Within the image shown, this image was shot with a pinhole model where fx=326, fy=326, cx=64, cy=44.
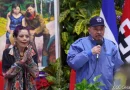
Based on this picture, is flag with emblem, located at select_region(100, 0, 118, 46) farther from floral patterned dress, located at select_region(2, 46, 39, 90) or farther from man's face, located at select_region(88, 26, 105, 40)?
floral patterned dress, located at select_region(2, 46, 39, 90)

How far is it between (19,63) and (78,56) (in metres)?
0.69

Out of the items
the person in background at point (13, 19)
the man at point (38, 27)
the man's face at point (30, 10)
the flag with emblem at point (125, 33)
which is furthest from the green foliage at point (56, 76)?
the flag with emblem at point (125, 33)

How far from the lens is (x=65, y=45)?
19.1 feet

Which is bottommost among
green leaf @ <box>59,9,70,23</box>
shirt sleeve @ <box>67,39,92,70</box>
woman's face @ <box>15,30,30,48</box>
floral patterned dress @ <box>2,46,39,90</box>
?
floral patterned dress @ <box>2,46,39,90</box>

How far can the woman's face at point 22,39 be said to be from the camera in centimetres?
359

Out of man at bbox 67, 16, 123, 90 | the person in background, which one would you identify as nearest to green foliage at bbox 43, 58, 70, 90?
the person in background

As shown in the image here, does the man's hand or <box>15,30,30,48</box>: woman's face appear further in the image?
<box>15,30,30,48</box>: woman's face

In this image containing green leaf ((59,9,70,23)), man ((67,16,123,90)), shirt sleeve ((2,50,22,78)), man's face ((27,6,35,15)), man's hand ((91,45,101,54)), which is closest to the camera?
man's hand ((91,45,101,54))

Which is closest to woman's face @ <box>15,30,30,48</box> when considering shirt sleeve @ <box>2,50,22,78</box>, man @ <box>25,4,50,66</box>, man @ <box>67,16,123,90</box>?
shirt sleeve @ <box>2,50,22,78</box>

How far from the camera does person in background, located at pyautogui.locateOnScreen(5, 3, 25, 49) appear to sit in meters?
5.34

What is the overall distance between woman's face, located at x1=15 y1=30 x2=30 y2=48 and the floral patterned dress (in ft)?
0.26

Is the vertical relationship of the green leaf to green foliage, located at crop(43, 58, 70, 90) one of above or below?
above

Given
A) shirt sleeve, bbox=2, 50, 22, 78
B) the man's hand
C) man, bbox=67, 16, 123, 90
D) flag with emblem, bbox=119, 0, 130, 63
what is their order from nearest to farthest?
the man's hand, man, bbox=67, 16, 123, 90, shirt sleeve, bbox=2, 50, 22, 78, flag with emblem, bbox=119, 0, 130, 63

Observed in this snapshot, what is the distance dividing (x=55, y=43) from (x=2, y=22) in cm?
96
